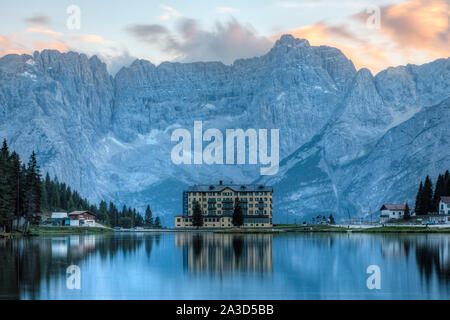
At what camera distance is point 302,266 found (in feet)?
250

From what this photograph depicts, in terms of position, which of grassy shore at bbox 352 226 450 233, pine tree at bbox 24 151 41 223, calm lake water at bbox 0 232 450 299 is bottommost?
grassy shore at bbox 352 226 450 233

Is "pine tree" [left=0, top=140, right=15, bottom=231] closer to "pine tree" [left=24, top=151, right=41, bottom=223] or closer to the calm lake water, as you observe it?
"pine tree" [left=24, top=151, right=41, bottom=223]

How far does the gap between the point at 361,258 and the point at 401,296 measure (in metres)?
34.5

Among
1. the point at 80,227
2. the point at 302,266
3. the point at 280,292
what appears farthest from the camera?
the point at 80,227

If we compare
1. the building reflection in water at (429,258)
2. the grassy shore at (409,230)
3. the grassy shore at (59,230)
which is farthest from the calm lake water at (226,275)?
the grassy shore at (409,230)

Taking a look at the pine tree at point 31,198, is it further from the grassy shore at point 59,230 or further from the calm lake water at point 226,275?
the calm lake water at point 226,275

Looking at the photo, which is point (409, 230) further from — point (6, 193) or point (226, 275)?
point (226, 275)

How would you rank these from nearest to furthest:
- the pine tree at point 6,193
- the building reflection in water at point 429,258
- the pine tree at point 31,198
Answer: the building reflection in water at point 429,258, the pine tree at point 6,193, the pine tree at point 31,198

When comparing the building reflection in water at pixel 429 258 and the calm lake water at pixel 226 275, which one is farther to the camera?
the building reflection in water at pixel 429 258

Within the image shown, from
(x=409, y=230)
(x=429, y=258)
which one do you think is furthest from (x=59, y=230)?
(x=429, y=258)

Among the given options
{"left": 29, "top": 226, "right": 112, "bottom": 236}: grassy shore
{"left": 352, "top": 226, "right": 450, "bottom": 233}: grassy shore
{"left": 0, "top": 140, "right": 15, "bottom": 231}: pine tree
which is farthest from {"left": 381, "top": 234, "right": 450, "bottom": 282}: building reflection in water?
{"left": 29, "top": 226, "right": 112, "bottom": 236}: grassy shore

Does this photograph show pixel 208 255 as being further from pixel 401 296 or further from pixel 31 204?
pixel 31 204

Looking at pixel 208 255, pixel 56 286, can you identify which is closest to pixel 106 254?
pixel 208 255
